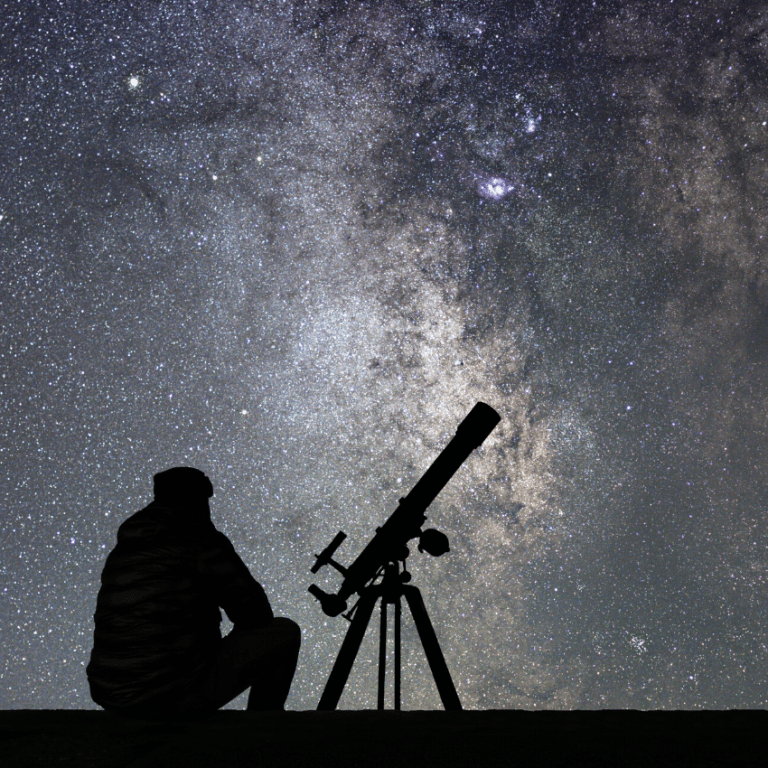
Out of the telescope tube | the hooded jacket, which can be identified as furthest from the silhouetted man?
the telescope tube

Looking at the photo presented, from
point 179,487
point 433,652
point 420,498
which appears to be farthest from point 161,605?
point 420,498

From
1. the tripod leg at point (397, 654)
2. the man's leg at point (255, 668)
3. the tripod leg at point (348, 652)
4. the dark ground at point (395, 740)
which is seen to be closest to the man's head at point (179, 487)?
the man's leg at point (255, 668)

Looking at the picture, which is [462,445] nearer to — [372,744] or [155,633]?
[155,633]

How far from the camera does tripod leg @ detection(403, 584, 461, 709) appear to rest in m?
4.44

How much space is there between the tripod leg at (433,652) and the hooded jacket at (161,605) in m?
1.90

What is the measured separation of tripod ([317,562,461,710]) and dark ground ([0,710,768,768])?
74.0 inches

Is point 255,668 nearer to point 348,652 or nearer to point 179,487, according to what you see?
point 179,487

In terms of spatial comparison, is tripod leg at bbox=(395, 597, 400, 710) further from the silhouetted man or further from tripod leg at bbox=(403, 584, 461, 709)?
the silhouetted man

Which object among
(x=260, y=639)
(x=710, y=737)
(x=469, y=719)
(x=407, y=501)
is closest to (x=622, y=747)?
(x=710, y=737)

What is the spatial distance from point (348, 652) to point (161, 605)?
Result: 2371mm

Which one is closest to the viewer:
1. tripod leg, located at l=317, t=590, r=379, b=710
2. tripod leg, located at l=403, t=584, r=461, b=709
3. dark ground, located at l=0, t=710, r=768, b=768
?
dark ground, located at l=0, t=710, r=768, b=768

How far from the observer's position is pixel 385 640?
4.87 metres

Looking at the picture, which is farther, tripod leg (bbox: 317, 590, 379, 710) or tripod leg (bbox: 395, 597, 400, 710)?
tripod leg (bbox: 395, 597, 400, 710)

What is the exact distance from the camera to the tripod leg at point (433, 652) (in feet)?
14.6
